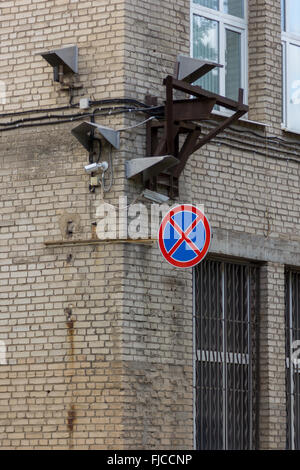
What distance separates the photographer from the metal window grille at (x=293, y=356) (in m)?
16.2

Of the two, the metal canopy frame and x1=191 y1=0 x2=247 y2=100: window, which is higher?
x1=191 y1=0 x2=247 y2=100: window

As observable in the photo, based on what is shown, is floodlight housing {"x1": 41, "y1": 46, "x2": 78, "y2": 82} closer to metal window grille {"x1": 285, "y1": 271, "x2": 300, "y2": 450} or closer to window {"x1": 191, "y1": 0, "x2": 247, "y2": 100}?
window {"x1": 191, "y1": 0, "x2": 247, "y2": 100}

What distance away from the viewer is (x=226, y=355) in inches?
612

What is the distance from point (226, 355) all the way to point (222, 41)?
3768 mm

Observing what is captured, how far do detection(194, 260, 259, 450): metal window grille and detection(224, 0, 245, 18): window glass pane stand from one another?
122 inches

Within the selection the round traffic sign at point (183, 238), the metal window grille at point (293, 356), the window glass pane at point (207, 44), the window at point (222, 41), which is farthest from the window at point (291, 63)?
the round traffic sign at point (183, 238)

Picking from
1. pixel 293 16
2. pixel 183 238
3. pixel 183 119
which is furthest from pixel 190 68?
pixel 293 16

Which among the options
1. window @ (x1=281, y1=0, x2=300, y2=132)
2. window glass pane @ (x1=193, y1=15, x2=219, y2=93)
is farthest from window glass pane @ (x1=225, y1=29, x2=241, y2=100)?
window @ (x1=281, y1=0, x2=300, y2=132)

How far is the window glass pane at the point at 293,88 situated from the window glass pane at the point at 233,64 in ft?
2.38

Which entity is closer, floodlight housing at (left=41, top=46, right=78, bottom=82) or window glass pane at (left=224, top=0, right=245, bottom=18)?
floodlight housing at (left=41, top=46, right=78, bottom=82)

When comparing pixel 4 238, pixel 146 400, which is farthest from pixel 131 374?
pixel 4 238

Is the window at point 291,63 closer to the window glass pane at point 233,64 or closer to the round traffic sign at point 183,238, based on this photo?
the window glass pane at point 233,64

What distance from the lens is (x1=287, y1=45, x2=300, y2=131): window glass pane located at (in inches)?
651

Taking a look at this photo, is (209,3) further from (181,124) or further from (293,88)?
(181,124)
